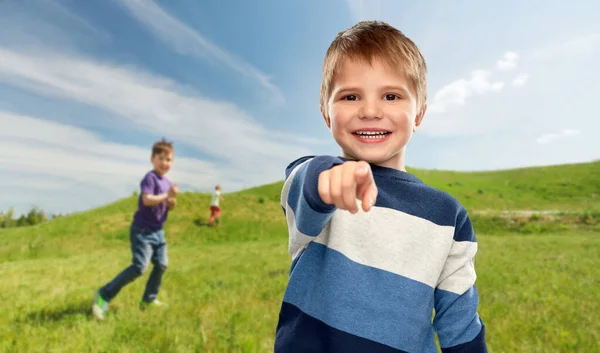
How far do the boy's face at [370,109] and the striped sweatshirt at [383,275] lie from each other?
118 millimetres

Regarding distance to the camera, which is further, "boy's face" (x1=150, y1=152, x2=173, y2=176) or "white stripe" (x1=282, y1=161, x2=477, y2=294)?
"boy's face" (x1=150, y1=152, x2=173, y2=176)

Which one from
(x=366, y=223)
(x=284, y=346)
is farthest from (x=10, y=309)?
(x=366, y=223)

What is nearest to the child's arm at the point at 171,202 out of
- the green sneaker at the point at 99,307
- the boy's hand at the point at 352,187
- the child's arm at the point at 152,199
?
the child's arm at the point at 152,199

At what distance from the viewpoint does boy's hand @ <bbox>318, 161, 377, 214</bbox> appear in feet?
3.37

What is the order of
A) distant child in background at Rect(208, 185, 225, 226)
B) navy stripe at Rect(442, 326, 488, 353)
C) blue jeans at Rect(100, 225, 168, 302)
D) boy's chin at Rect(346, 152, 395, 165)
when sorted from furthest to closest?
distant child in background at Rect(208, 185, 225, 226)
blue jeans at Rect(100, 225, 168, 302)
navy stripe at Rect(442, 326, 488, 353)
boy's chin at Rect(346, 152, 395, 165)

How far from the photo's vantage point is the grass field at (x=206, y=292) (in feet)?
15.1

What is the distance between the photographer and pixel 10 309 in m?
6.23

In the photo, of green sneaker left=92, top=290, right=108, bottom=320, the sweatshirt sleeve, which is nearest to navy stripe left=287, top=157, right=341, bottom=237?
the sweatshirt sleeve

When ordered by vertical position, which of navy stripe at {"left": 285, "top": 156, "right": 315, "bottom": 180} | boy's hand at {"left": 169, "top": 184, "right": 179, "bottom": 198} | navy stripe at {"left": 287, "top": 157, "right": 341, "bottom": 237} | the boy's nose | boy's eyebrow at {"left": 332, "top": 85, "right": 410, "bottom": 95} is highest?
boy's eyebrow at {"left": 332, "top": 85, "right": 410, "bottom": 95}

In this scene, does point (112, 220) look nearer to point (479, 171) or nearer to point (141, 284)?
point (141, 284)

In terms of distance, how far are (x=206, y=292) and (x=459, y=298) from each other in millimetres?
5907

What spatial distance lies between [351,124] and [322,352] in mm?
1065

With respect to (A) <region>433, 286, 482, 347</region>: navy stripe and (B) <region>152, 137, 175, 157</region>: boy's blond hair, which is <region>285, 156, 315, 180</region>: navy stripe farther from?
(B) <region>152, 137, 175, 157</region>: boy's blond hair

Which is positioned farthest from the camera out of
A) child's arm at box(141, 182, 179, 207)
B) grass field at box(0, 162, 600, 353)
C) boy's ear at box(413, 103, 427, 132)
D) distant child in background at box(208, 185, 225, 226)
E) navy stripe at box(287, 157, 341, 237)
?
distant child in background at box(208, 185, 225, 226)
